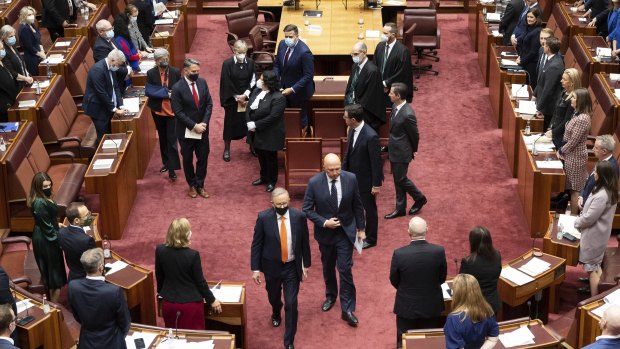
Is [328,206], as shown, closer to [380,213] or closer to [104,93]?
[380,213]

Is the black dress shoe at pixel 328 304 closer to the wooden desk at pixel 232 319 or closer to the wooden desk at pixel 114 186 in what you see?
the wooden desk at pixel 232 319

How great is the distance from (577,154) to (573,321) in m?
2.34

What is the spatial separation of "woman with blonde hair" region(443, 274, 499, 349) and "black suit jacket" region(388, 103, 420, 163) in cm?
367

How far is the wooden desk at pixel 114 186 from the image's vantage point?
10.8 m

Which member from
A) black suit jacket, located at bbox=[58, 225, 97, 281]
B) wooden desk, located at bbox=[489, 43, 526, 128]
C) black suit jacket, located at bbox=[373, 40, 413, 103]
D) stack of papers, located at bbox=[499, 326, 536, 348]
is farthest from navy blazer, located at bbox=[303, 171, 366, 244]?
wooden desk, located at bbox=[489, 43, 526, 128]

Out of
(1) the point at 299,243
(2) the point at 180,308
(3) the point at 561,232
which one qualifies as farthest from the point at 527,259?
(2) the point at 180,308

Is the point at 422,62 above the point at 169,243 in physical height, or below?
below

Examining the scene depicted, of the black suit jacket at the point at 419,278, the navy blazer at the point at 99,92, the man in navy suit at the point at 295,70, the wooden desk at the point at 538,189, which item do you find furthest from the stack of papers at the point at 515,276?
the navy blazer at the point at 99,92

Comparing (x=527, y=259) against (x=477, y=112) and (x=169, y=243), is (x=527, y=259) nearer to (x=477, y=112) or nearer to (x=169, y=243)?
(x=169, y=243)

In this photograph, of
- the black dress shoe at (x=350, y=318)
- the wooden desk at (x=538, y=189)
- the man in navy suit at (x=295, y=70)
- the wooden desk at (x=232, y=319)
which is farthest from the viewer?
the man in navy suit at (x=295, y=70)

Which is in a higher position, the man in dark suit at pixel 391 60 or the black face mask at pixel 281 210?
the black face mask at pixel 281 210

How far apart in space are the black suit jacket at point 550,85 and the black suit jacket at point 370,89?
1665mm

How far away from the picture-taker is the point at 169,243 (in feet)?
27.1

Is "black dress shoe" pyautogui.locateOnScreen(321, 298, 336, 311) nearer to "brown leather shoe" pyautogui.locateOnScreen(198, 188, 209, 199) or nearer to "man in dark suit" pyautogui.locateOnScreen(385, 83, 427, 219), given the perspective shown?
"man in dark suit" pyautogui.locateOnScreen(385, 83, 427, 219)
